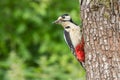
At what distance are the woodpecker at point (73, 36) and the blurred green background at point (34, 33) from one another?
5.11 meters

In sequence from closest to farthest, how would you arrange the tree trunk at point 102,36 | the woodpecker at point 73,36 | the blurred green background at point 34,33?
the tree trunk at point 102,36, the woodpecker at point 73,36, the blurred green background at point 34,33

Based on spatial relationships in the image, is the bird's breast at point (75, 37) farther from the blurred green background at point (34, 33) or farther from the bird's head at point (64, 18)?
the blurred green background at point (34, 33)

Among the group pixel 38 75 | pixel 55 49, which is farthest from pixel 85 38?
pixel 55 49

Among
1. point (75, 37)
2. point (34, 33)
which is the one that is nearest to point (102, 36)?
point (75, 37)

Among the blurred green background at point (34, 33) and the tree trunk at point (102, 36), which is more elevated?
the tree trunk at point (102, 36)

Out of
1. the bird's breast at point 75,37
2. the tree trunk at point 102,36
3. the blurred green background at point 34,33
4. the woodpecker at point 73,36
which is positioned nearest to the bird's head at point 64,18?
the woodpecker at point 73,36

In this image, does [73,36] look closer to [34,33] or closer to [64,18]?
[64,18]

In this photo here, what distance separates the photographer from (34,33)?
14.2 meters

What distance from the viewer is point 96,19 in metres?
6.73

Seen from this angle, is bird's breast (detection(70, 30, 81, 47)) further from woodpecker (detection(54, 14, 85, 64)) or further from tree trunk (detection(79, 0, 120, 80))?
tree trunk (detection(79, 0, 120, 80))

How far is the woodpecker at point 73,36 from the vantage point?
726cm

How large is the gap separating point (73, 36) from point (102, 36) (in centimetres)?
79

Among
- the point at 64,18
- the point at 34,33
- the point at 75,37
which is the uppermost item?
the point at 64,18

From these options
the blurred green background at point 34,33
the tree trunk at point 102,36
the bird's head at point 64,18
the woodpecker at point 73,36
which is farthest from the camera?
the blurred green background at point 34,33
